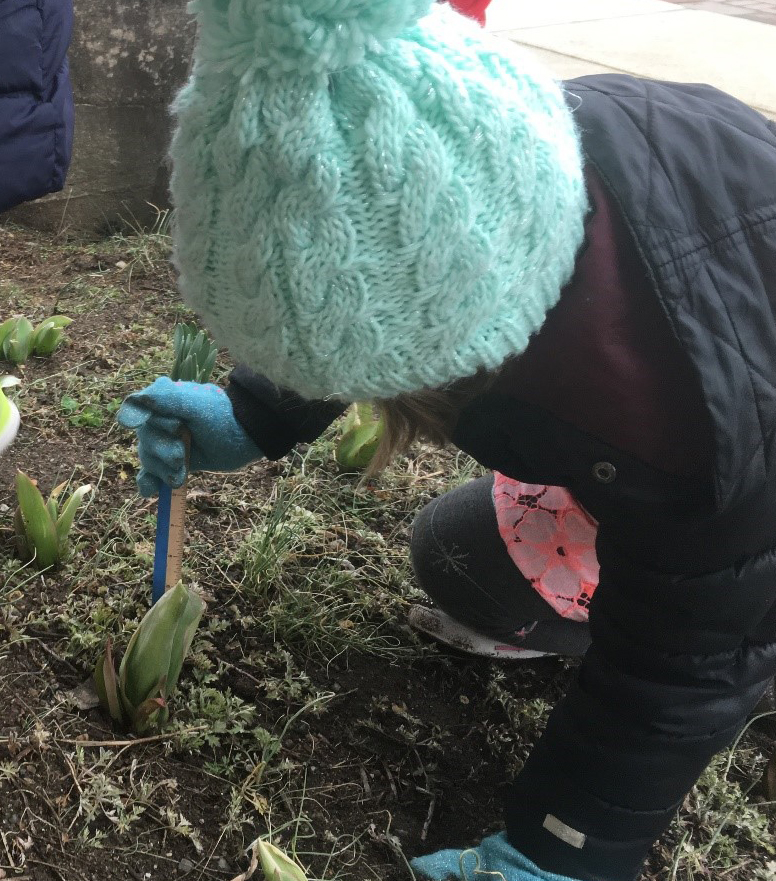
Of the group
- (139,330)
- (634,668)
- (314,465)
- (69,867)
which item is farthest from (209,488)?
(634,668)

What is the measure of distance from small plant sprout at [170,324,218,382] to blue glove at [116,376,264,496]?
0.54 ft

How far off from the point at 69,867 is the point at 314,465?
1.07 meters

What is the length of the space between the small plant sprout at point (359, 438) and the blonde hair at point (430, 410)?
0.73 metres

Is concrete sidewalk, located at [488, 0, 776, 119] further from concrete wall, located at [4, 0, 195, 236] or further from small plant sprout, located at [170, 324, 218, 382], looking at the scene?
small plant sprout, located at [170, 324, 218, 382]

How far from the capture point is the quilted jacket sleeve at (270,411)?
1.48 metres

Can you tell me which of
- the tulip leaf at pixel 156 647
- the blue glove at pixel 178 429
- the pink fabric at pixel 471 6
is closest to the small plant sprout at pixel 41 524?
the blue glove at pixel 178 429

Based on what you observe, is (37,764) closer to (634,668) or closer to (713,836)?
(634,668)

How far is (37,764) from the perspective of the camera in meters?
1.41

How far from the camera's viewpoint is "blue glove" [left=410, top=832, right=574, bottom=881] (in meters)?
1.32

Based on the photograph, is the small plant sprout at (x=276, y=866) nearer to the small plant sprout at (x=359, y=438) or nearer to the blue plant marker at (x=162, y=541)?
the blue plant marker at (x=162, y=541)

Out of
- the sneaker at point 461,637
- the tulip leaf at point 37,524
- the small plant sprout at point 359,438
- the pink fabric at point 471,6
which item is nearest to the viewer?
the tulip leaf at point 37,524

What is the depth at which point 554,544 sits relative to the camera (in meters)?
1.70

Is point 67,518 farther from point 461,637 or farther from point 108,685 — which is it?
point 461,637

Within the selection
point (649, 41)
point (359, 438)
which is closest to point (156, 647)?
point (359, 438)
